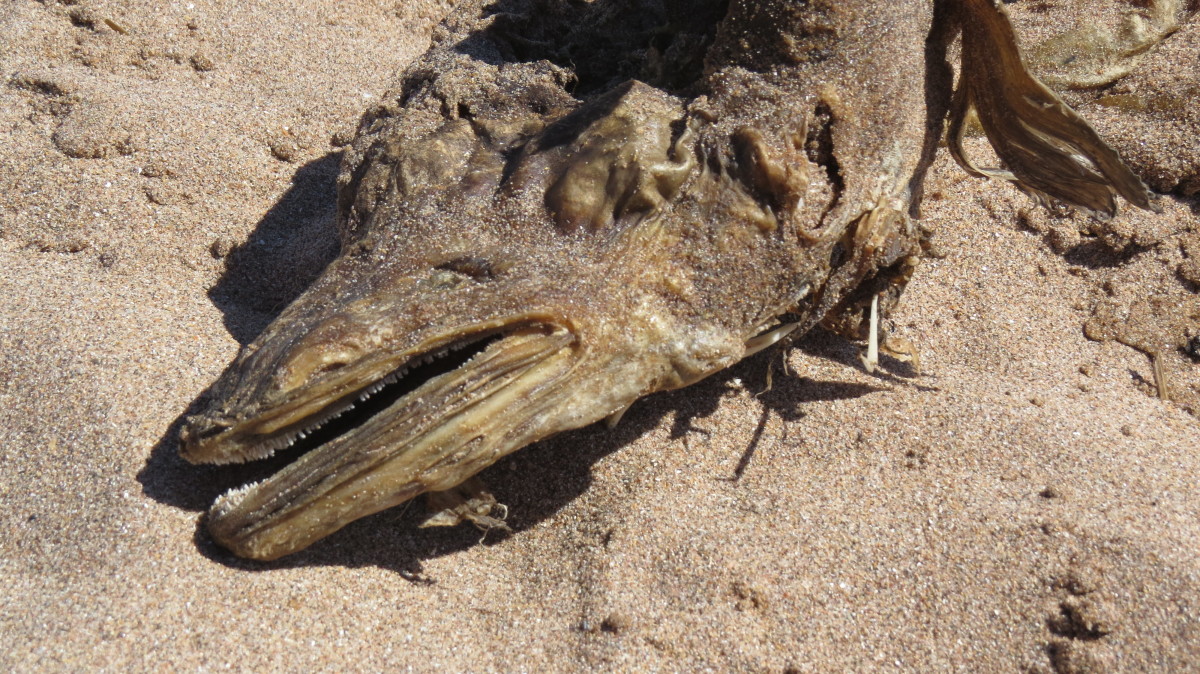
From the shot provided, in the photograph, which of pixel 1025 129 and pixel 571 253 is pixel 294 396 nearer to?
pixel 571 253

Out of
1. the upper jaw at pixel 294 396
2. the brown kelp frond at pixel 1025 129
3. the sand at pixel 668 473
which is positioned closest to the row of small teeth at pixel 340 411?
the upper jaw at pixel 294 396

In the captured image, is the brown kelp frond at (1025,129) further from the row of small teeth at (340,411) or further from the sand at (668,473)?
the row of small teeth at (340,411)

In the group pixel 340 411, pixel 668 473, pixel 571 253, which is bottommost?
pixel 668 473

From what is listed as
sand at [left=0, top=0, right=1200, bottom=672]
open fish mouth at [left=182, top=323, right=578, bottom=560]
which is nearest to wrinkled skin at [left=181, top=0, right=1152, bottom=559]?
open fish mouth at [left=182, top=323, right=578, bottom=560]

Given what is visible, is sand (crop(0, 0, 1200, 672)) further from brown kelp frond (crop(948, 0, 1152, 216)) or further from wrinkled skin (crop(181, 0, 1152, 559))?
brown kelp frond (crop(948, 0, 1152, 216))

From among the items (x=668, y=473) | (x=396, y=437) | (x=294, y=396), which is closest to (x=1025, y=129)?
(x=668, y=473)

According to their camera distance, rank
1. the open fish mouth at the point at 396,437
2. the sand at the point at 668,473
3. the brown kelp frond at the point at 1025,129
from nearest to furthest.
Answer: the open fish mouth at the point at 396,437 → the sand at the point at 668,473 → the brown kelp frond at the point at 1025,129

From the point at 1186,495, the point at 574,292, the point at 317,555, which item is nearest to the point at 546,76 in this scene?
the point at 574,292

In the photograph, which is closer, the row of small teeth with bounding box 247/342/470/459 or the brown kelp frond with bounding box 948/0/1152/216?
the row of small teeth with bounding box 247/342/470/459
